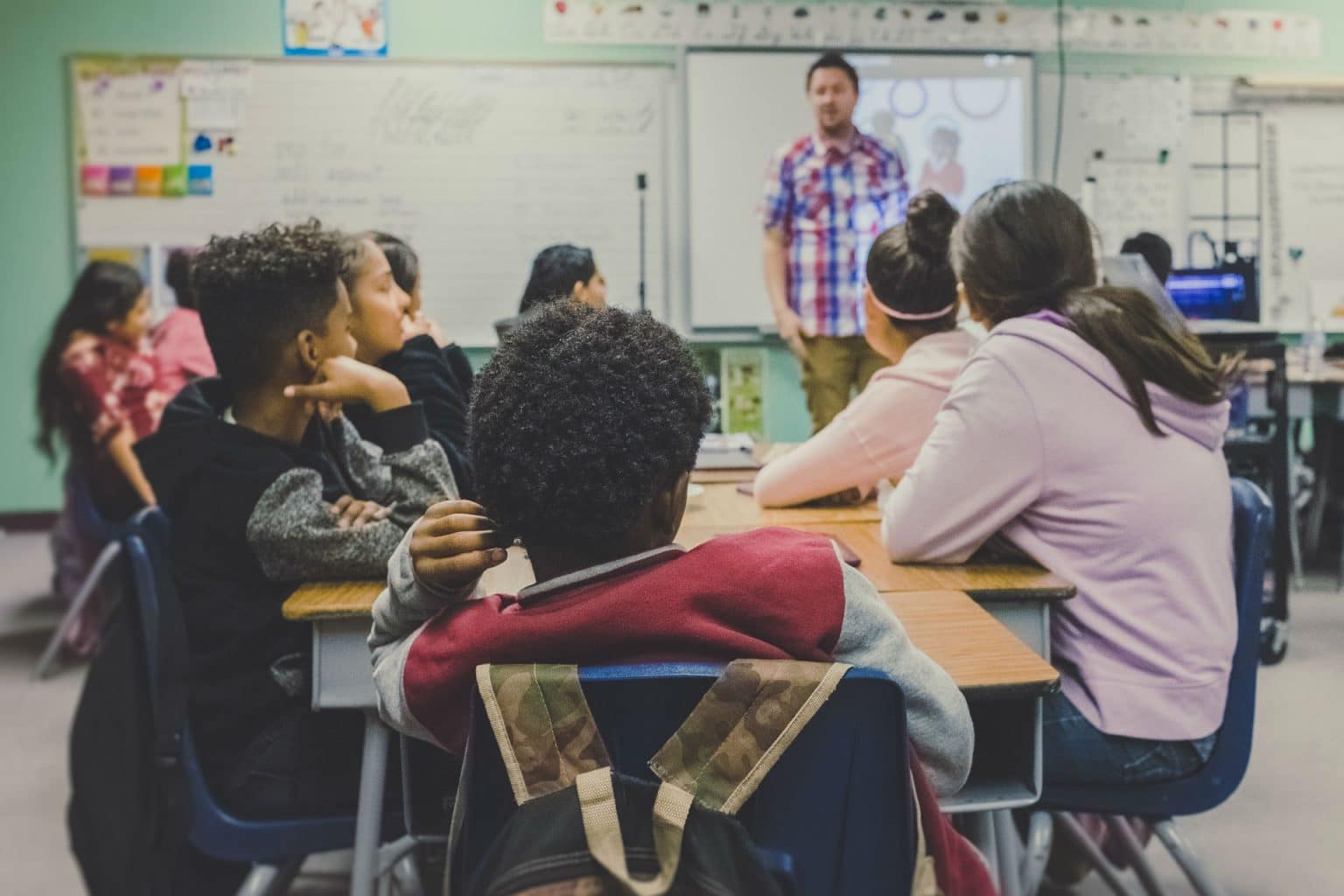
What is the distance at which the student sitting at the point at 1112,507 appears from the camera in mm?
1630

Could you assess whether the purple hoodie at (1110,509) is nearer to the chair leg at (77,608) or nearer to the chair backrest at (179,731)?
the chair backrest at (179,731)

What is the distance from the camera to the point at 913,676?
0.98 meters

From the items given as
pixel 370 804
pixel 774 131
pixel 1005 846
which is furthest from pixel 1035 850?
pixel 774 131

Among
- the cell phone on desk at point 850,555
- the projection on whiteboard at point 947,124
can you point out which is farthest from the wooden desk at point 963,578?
the projection on whiteboard at point 947,124

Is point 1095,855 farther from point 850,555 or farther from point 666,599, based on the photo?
point 666,599

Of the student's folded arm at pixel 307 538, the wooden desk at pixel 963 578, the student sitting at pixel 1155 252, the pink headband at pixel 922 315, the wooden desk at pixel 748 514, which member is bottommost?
the wooden desk at pixel 963 578

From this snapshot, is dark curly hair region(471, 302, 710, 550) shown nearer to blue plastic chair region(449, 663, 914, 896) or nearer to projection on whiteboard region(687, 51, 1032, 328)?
blue plastic chair region(449, 663, 914, 896)

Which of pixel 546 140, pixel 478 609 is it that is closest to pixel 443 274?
pixel 546 140

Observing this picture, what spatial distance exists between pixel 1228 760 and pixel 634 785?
3.64 ft

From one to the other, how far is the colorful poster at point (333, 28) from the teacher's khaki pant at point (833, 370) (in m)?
2.20

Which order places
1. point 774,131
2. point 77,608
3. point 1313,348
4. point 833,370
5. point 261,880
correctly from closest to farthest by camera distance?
point 261,880
point 77,608
point 833,370
point 1313,348
point 774,131

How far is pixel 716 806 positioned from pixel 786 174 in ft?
13.7

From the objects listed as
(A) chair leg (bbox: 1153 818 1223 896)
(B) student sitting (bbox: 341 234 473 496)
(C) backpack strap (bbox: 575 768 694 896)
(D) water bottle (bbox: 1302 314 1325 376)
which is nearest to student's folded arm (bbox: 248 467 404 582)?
(B) student sitting (bbox: 341 234 473 496)

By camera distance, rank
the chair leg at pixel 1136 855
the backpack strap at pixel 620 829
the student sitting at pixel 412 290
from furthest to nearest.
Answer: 1. the student sitting at pixel 412 290
2. the chair leg at pixel 1136 855
3. the backpack strap at pixel 620 829
